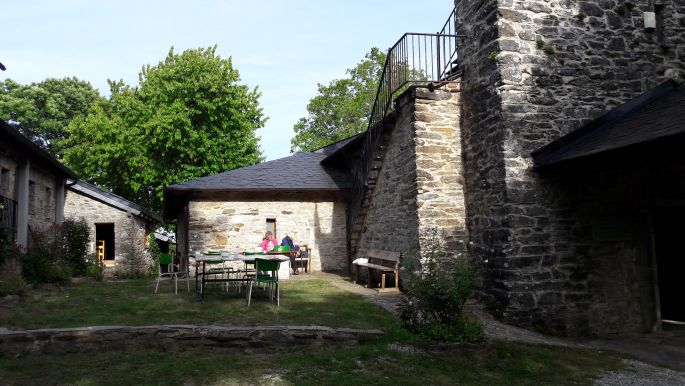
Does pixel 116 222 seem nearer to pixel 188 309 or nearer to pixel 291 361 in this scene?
pixel 188 309

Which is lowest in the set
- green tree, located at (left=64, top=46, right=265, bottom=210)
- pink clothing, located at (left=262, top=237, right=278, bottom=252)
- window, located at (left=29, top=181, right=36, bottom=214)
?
pink clothing, located at (left=262, top=237, right=278, bottom=252)

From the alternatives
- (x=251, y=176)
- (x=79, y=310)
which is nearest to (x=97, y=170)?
(x=251, y=176)

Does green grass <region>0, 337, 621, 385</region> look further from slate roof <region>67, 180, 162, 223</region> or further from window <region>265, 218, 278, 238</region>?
slate roof <region>67, 180, 162, 223</region>

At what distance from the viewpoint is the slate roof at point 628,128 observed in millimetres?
5477

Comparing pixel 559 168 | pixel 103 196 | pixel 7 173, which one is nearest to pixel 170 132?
pixel 103 196

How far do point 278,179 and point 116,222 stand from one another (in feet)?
18.3

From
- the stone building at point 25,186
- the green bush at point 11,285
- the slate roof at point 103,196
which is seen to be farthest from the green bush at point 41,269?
the slate roof at point 103,196

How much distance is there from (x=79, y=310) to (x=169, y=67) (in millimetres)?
17988

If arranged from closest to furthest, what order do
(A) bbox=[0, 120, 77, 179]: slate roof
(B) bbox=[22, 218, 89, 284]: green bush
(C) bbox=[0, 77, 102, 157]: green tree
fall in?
1. (A) bbox=[0, 120, 77, 179]: slate roof
2. (B) bbox=[22, 218, 89, 284]: green bush
3. (C) bbox=[0, 77, 102, 157]: green tree

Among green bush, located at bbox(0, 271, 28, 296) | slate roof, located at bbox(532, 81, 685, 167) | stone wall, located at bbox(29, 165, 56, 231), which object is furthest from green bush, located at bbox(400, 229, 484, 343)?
stone wall, located at bbox(29, 165, 56, 231)

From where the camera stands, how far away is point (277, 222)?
46.1 feet

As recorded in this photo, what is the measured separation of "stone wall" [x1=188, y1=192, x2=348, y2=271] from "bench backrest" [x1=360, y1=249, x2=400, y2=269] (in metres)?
3.00

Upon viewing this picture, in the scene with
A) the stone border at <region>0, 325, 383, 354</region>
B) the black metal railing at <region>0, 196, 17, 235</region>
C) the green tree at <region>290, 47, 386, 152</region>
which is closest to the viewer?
the stone border at <region>0, 325, 383, 354</region>

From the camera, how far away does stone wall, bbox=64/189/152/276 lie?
15375 millimetres
